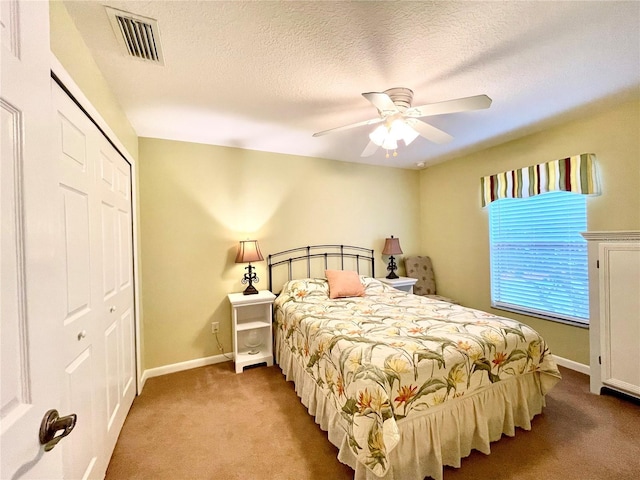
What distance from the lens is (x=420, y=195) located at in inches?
176

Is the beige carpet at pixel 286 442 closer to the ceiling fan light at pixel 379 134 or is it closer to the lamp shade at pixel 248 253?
the lamp shade at pixel 248 253

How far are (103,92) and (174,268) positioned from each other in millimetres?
1728

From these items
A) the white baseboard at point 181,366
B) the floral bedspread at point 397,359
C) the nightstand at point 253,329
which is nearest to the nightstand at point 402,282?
the floral bedspread at point 397,359

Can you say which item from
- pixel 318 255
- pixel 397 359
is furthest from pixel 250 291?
pixel 397 359

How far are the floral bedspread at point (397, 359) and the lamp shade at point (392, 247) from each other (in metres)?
1.43

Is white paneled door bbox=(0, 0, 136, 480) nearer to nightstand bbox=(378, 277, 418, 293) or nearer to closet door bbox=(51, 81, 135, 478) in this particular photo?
closet door bbox=(51, 81, 135, 478)

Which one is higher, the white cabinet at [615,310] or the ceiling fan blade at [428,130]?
the ceiling fan blade at [428,130]

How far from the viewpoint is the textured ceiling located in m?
1.37

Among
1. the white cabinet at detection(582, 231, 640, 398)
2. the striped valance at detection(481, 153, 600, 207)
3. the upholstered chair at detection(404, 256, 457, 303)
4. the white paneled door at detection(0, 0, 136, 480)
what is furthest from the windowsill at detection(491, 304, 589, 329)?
the white paneled door at detection(0, 0, 136, 480)

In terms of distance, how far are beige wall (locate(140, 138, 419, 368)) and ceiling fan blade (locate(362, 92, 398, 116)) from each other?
1840 millimetres

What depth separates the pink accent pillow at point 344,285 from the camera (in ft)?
10.1

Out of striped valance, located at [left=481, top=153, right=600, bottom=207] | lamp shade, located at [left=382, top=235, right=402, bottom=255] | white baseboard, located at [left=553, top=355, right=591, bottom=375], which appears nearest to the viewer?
striped valance, located at [left=481, top=153, right=600, bottom=207]

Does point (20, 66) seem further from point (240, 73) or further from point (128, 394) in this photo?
point (128, 394)

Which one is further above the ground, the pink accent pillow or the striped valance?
the striped valance
